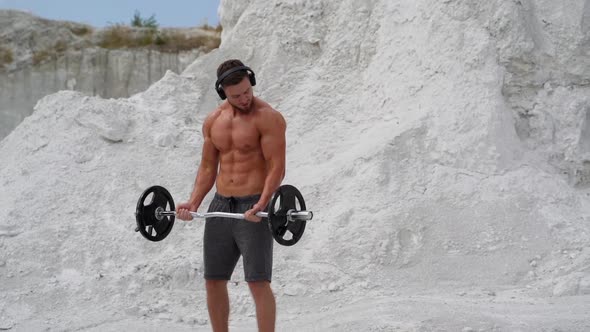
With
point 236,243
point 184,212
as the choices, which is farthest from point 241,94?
point 236,243

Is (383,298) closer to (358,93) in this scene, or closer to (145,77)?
(358,93)

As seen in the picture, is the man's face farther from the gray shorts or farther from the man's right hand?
the man's right hand

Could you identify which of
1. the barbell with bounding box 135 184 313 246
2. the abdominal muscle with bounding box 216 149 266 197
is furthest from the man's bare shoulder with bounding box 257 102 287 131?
the barbell with bounding box 135 184 313 246

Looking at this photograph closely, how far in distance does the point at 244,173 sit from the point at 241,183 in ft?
0.22

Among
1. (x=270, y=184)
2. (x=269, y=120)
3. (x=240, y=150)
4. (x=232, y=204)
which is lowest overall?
(x=232, y=204)

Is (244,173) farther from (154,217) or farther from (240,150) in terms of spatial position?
(154,217)

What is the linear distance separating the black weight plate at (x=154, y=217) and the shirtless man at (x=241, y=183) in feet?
0.75

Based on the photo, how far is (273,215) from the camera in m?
4.42

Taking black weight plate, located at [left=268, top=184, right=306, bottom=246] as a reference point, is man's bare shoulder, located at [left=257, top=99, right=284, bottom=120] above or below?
above

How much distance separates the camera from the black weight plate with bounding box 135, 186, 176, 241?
491 centimetres

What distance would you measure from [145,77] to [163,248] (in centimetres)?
932

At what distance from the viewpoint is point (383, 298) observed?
6.59 m

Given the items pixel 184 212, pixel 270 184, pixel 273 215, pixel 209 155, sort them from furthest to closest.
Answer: pixel 209 155 < pixel 184 212 < pixel 270 184 < pixel 273 215

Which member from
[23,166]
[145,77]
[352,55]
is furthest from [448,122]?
[145,77]
